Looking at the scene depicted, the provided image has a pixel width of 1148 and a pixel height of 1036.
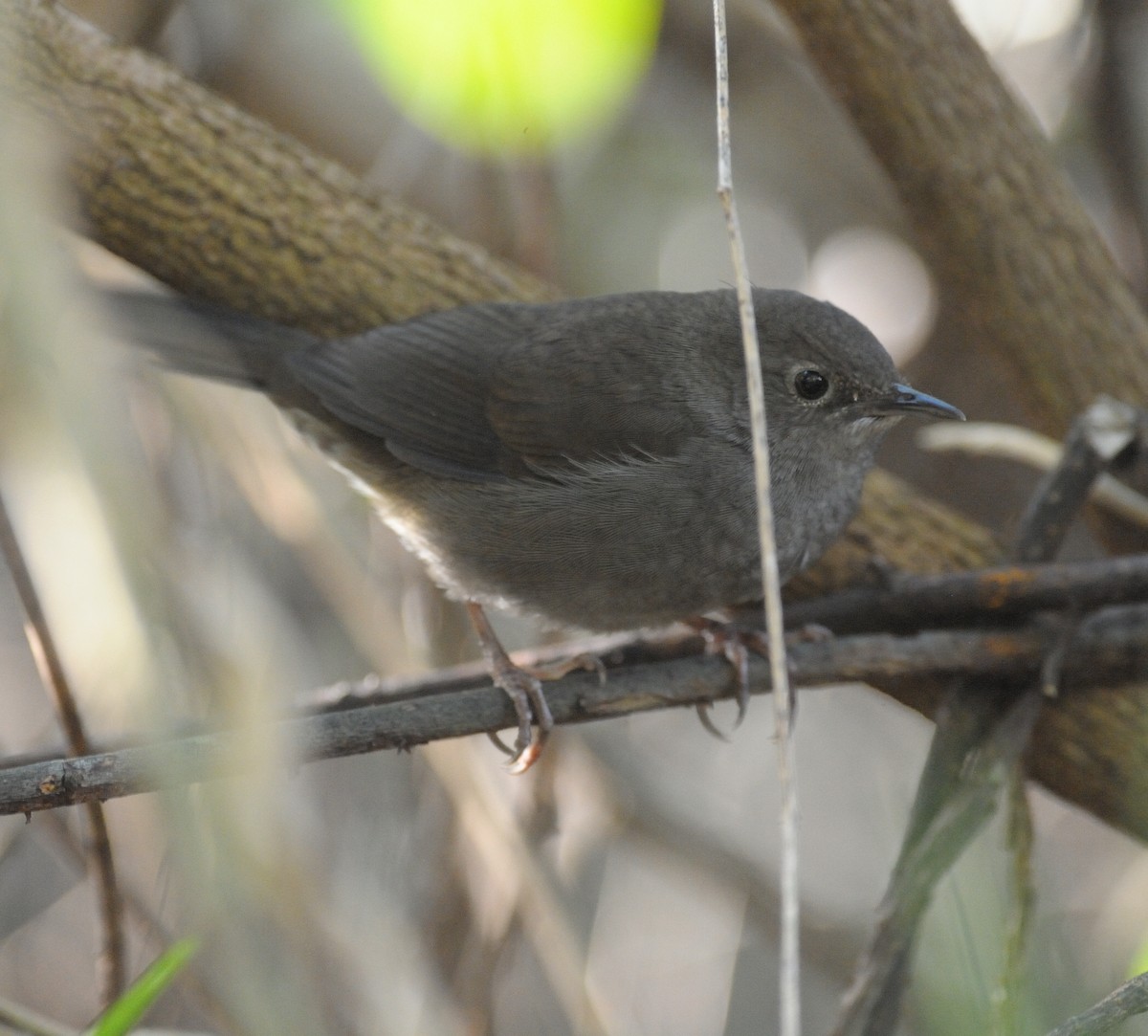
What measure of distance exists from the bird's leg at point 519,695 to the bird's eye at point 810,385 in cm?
94

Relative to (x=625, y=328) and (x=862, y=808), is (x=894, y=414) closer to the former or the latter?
(x=625, y=328)

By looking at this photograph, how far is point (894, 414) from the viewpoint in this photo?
3395 millimetres

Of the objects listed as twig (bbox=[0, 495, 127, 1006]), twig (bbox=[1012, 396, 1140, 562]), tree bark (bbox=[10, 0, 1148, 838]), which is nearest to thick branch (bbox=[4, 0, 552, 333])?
tree bark (bbox=[10, 0, 1148, 838])

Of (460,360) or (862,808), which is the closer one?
(460,360)

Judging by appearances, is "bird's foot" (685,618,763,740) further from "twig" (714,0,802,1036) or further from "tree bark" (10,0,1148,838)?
"twig" (714,0,802,1036)

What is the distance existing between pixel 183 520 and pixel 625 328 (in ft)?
5.50

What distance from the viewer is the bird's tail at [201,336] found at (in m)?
3.53

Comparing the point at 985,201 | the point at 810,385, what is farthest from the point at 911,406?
the point at 985,201

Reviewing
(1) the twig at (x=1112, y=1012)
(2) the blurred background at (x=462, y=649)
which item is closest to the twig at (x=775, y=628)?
(1) the twig at (x=1112, y=1012)

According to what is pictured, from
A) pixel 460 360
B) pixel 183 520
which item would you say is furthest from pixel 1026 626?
pixel 183 520

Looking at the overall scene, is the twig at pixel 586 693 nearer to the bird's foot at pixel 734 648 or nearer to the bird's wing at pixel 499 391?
the bird's foot at pixel 734 648

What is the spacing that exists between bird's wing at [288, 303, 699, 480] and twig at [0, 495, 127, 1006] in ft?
3.57

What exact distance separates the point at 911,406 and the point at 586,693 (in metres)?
1.14

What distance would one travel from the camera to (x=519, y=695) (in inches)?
120
